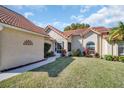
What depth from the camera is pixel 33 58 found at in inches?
810

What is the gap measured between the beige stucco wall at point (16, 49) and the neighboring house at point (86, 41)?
41.0ft

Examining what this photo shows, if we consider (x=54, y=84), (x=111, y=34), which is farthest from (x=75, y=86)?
(x=111, y=34)

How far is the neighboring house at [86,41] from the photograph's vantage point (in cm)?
3033

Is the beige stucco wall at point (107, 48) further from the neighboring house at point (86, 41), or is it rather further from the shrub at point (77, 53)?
the shrub at point (77, 53)

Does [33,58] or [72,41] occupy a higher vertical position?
[72,41]

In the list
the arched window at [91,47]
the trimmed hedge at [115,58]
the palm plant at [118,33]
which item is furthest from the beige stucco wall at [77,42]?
the palm plant at [118,33]

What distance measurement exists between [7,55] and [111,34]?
56.0 ft

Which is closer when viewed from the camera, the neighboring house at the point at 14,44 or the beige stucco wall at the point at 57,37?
the neighboring house at the point at 14,44

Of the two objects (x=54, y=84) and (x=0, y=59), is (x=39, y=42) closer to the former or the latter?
(x=0, y=59)

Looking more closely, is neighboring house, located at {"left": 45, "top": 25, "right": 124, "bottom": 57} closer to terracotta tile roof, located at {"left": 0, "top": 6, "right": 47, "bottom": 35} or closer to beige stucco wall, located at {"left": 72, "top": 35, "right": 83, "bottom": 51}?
beige stucco wall, located at {"left": 72, "top": 35, "right": 83, "bottom": 51}

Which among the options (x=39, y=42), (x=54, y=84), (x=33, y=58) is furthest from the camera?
(x=39, y=42)
